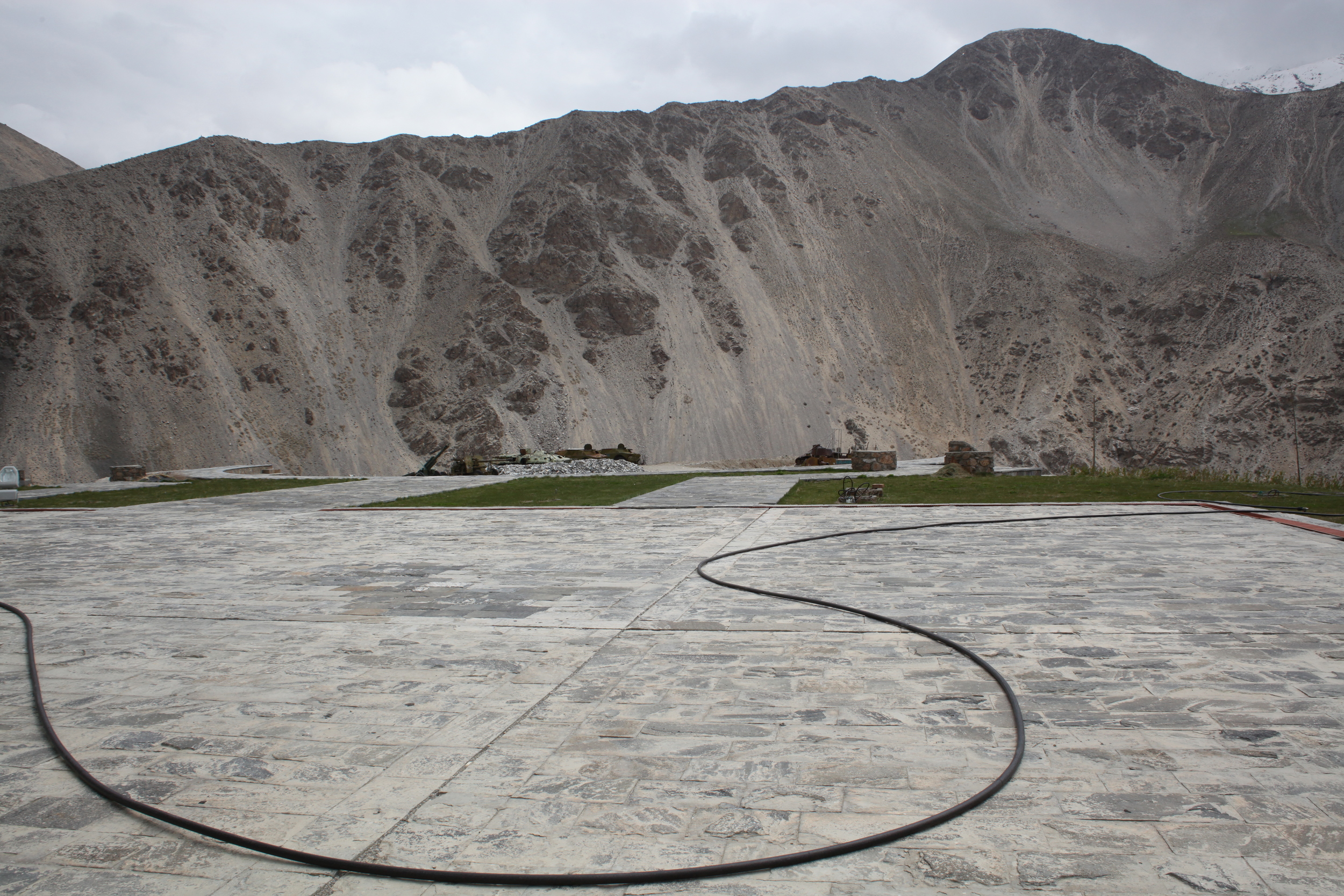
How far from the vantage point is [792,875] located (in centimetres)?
212

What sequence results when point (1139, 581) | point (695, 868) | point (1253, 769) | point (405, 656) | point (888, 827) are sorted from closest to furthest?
point (695, 868), point (888, 827), point (1253, 769), point (405, 656), point (1139, 581)

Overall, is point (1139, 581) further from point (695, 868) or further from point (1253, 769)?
point (695, 868)

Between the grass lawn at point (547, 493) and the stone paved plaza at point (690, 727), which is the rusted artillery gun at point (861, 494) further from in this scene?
the stone paved plaza at point (690, 727)

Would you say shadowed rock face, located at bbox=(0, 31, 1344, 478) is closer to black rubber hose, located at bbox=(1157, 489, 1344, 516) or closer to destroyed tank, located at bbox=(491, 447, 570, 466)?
destroyed tank, located at bbox=(491, 447, 570, 466)

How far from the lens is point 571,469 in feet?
87.7

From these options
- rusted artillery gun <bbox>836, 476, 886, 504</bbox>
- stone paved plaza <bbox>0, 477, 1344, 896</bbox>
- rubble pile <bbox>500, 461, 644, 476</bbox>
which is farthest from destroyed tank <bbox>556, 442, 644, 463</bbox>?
stone paved plaza <bbox>0, 477, 1344, 896</bbox>

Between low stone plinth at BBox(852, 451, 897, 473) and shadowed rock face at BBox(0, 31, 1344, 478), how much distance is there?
1613 centimetres

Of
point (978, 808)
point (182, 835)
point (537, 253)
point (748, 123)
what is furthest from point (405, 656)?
point (748, 123)

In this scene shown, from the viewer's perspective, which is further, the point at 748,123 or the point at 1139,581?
the point at 748,123

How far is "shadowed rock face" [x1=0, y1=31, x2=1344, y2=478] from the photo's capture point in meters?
38.3

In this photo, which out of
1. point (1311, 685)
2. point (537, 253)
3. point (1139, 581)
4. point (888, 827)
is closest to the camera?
point (888, 827)

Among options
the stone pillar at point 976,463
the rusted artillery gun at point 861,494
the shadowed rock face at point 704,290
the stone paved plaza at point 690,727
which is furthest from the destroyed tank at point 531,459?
the stone paved plaza at point 690,727

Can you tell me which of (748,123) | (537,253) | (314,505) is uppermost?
(748,123)

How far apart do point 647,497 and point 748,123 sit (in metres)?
50.5
